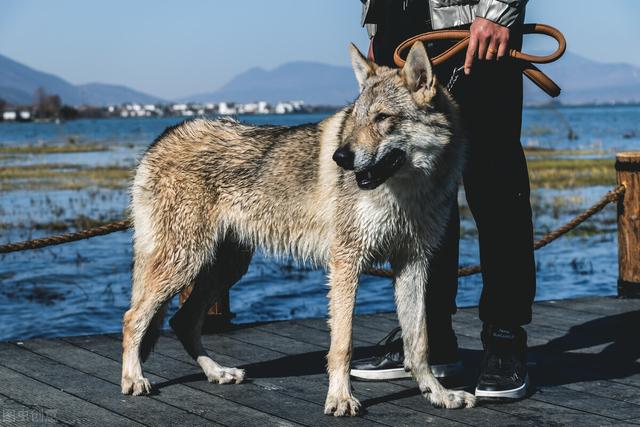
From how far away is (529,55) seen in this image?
4.29 metres

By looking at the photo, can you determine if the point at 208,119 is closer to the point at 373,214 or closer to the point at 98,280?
the point at 373,214

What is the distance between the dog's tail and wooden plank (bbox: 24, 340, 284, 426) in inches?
7.8

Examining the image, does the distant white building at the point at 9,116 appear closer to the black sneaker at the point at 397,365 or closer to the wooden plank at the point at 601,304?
the wooden plank at the point at 601,304

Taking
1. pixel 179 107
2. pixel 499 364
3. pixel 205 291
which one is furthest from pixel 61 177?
pixel 179 107

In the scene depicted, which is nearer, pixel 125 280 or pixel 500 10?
pixel 500 10

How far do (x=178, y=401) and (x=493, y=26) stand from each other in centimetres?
244

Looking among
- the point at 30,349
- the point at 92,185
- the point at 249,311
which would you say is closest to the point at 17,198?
the point at 92,185

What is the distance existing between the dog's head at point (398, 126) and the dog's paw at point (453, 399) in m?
1.14

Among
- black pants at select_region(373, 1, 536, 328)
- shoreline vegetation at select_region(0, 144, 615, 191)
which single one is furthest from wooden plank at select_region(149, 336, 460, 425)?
shoreline vegetation at select_region(0, 144, 615, 191)

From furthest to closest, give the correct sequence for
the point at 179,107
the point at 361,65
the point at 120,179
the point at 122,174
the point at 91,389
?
the point at 179,107
the point at 122,174
the point at 120,179
the point at 91,389
the point at 361,65

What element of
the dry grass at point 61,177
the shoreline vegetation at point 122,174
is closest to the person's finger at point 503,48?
the dry grass at point 61,177

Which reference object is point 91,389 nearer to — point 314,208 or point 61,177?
point 314,208

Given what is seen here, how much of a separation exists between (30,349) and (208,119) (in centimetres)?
193

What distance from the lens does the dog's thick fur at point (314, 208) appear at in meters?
4.23
